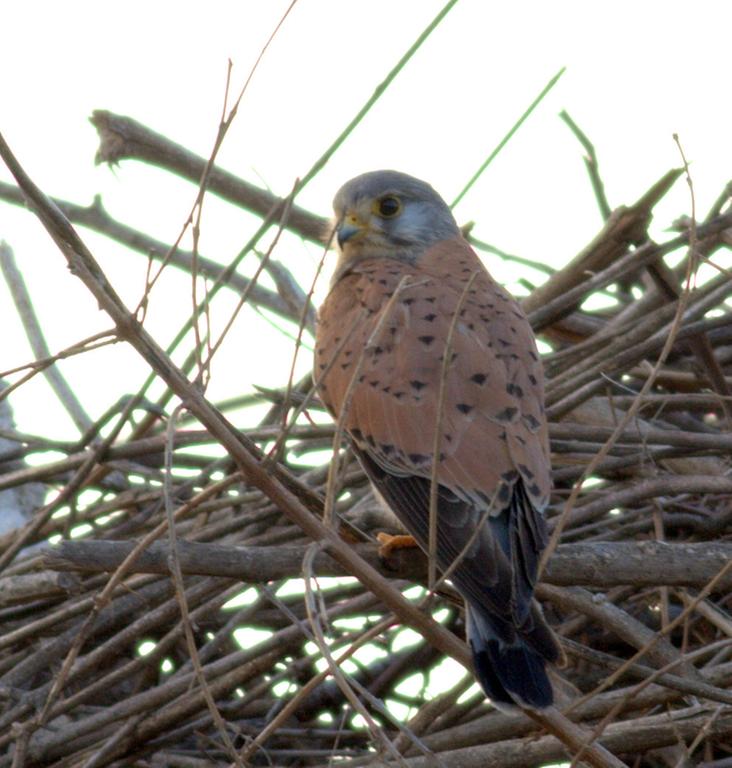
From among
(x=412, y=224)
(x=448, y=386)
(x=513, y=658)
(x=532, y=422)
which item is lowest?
(x=513, y=658)

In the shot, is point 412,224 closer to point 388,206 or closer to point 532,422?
point 388,206

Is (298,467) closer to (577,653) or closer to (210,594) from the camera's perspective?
(210,594)

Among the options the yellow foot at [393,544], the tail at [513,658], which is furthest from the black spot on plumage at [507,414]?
the tail at [513,658]

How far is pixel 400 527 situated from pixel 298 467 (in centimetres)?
72

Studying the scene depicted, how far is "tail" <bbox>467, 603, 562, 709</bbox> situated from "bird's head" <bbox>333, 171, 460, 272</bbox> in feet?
5.47

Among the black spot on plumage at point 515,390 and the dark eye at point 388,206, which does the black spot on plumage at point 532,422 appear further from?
the dark eye at point 388,206

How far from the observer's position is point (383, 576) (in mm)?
2488

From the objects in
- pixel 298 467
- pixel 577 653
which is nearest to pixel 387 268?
pixel 298 467

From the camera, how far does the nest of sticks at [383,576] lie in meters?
2.58

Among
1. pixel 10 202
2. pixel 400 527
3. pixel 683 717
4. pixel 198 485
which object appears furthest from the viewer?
pixel 10 202

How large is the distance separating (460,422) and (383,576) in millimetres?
495

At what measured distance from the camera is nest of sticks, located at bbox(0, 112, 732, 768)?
2578 mm

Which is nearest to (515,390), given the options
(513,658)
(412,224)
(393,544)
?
(393,544)

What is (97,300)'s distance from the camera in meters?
1.87
